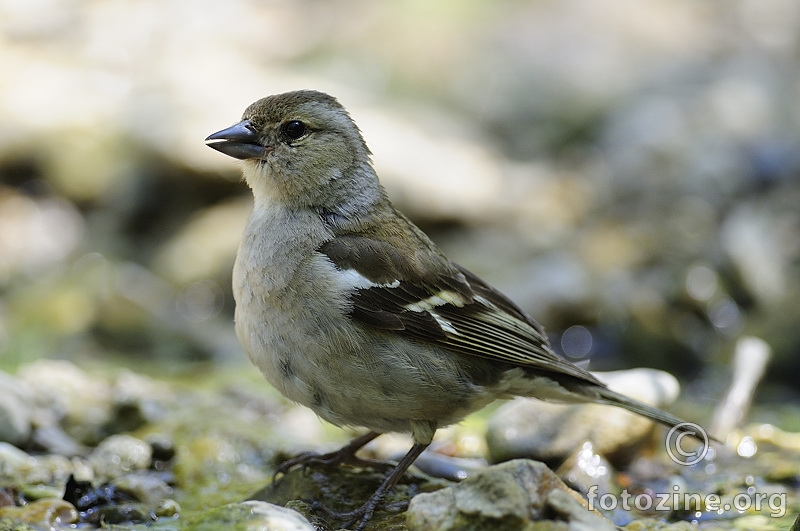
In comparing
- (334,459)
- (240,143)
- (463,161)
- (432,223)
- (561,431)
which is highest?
(463,161)

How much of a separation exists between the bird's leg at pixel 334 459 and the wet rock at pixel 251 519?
3.58 feet

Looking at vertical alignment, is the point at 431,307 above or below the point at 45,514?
above

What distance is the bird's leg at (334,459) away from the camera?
204 inches

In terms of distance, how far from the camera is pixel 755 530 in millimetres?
4836

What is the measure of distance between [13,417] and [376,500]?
255cm

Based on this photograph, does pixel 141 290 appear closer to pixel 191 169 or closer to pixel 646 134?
pixel 191 169

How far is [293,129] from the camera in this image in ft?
17.9

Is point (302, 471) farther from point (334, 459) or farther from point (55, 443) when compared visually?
point (55, 443)

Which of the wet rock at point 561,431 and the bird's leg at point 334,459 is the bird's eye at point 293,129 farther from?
the wet rock at point 561,431

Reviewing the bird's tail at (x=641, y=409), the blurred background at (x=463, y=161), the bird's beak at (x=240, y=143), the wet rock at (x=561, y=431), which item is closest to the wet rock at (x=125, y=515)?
the bird's beak at (x=240, y=143)

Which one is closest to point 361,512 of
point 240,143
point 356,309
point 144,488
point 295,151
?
point 356,309

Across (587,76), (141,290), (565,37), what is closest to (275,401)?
(141,290)

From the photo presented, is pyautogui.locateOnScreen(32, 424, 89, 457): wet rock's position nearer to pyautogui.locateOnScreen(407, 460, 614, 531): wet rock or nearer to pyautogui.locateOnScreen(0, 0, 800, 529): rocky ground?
pyautogui.locateOnScreen(0, 0, 800, 529): rocky ground

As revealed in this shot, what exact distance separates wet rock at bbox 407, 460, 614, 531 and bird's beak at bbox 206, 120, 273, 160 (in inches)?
95.4
